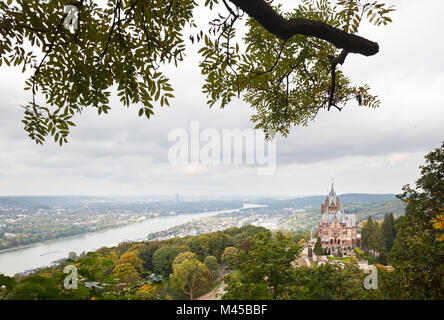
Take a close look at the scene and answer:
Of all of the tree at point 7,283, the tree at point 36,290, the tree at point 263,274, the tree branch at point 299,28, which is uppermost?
the tree branch at point 299,28

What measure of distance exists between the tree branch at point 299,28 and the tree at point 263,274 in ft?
8.46

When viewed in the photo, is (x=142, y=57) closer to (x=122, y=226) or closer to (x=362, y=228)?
(x=362, y=228)

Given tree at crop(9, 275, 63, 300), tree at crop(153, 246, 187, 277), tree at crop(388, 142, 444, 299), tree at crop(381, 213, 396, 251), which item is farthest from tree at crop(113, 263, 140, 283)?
tree at crop(381, 213, 396, 251)

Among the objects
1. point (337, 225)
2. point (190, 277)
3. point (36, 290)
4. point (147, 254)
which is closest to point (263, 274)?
point (36, 290)

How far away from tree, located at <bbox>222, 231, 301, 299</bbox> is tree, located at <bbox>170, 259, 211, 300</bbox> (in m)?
3.82

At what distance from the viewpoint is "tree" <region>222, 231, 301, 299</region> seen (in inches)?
85.3

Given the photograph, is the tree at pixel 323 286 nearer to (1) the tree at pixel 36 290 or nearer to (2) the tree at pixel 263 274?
(2) the tree at pixel 263 274

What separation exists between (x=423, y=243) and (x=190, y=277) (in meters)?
6.49

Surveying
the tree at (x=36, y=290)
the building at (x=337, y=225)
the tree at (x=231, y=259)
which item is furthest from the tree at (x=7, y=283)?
the building at (x=337, y=225)

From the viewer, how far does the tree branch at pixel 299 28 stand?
1.75 m

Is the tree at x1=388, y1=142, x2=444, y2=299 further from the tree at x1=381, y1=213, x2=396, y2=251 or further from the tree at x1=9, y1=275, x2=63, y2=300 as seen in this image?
the tree at x1=381, y1=213, x2=396, y2=251

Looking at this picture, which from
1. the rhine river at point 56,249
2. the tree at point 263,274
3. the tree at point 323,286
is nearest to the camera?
the tree at point 323,286

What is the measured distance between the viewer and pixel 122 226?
2036 centimetres
